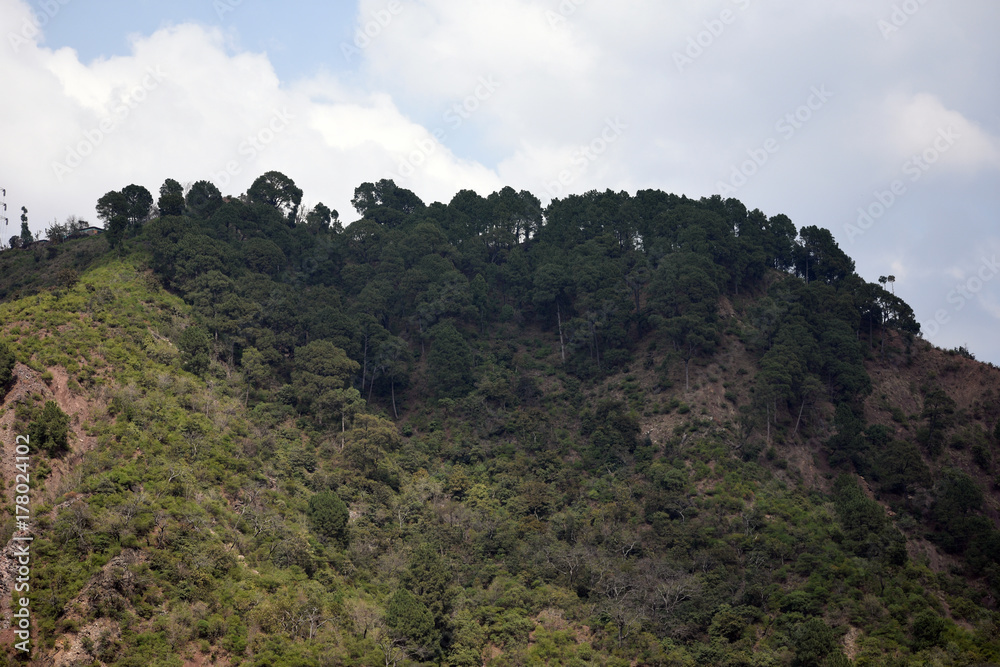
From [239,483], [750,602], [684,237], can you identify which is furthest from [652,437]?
[239,483]

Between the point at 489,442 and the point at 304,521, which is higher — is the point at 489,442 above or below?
above

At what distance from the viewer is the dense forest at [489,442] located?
144 ft

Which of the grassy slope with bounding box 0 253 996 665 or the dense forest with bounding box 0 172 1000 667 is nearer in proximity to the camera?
the grassy slope with bounding box 0 253 996 665

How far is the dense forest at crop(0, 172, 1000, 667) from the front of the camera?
43.8m

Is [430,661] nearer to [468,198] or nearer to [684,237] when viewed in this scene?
[684,237]

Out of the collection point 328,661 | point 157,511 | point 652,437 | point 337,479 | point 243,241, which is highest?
point 243,241

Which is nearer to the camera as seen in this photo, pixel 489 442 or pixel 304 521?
pixel 304 521

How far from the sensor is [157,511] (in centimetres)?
4406

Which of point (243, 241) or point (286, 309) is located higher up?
point (243, 241)

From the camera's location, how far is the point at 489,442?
220ft

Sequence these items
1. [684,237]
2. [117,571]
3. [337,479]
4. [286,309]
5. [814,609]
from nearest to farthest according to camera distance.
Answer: [117,571] → [814,609] → [337,479] → [286,309] → [684,237]

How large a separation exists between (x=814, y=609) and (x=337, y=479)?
3175cm

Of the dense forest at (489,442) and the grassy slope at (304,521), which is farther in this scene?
the dense forest at (489,442)

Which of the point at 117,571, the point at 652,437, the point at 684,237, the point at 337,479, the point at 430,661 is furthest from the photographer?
the point at 684,237
